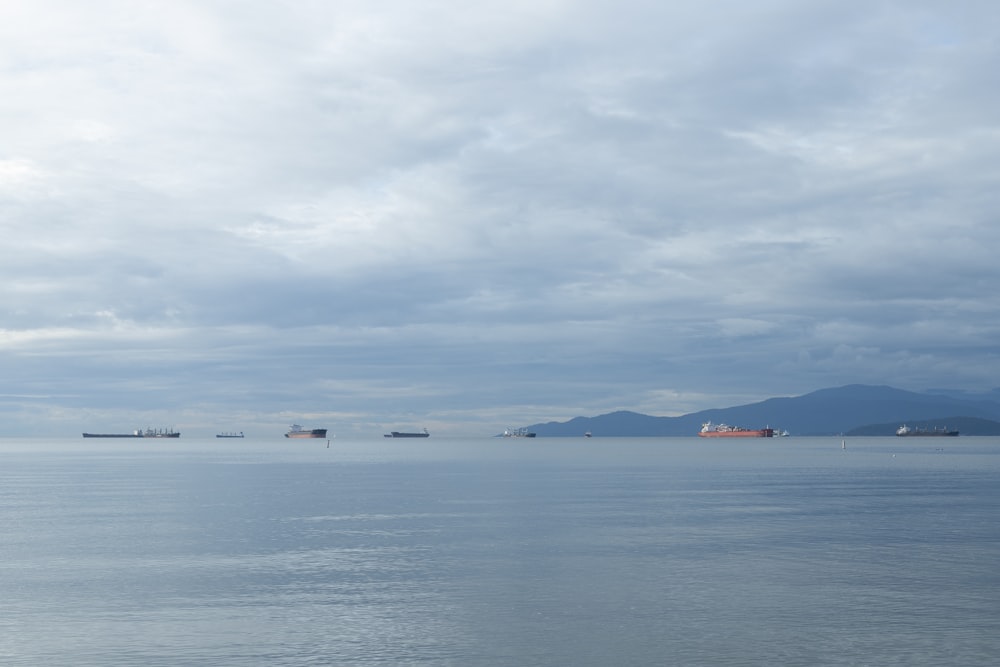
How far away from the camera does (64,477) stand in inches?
5955

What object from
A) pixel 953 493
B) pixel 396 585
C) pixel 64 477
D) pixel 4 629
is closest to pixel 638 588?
pixel 396 585

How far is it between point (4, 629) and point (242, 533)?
3075 centimetres

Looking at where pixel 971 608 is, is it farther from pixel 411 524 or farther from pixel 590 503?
pixel 590 503

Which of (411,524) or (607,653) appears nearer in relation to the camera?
(607,653)

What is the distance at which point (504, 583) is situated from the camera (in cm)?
4681

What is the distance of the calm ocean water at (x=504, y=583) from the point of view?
113 ft

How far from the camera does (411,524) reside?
72875 millimetres

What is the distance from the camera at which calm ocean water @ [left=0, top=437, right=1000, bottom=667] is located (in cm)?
3447

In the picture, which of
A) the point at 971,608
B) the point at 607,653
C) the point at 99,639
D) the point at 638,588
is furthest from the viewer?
the point at 638,588

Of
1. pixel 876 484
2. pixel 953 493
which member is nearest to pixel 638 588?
pixel 953 493

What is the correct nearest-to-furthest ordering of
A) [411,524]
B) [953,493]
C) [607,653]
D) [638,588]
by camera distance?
1. [607,653]
2. [638,588]
3. [411,524]
4. [953,493]

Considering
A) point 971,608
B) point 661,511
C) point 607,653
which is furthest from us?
point 661,511

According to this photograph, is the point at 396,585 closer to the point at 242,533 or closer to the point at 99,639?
the point at 99,639

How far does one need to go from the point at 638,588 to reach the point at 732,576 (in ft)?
18.6
